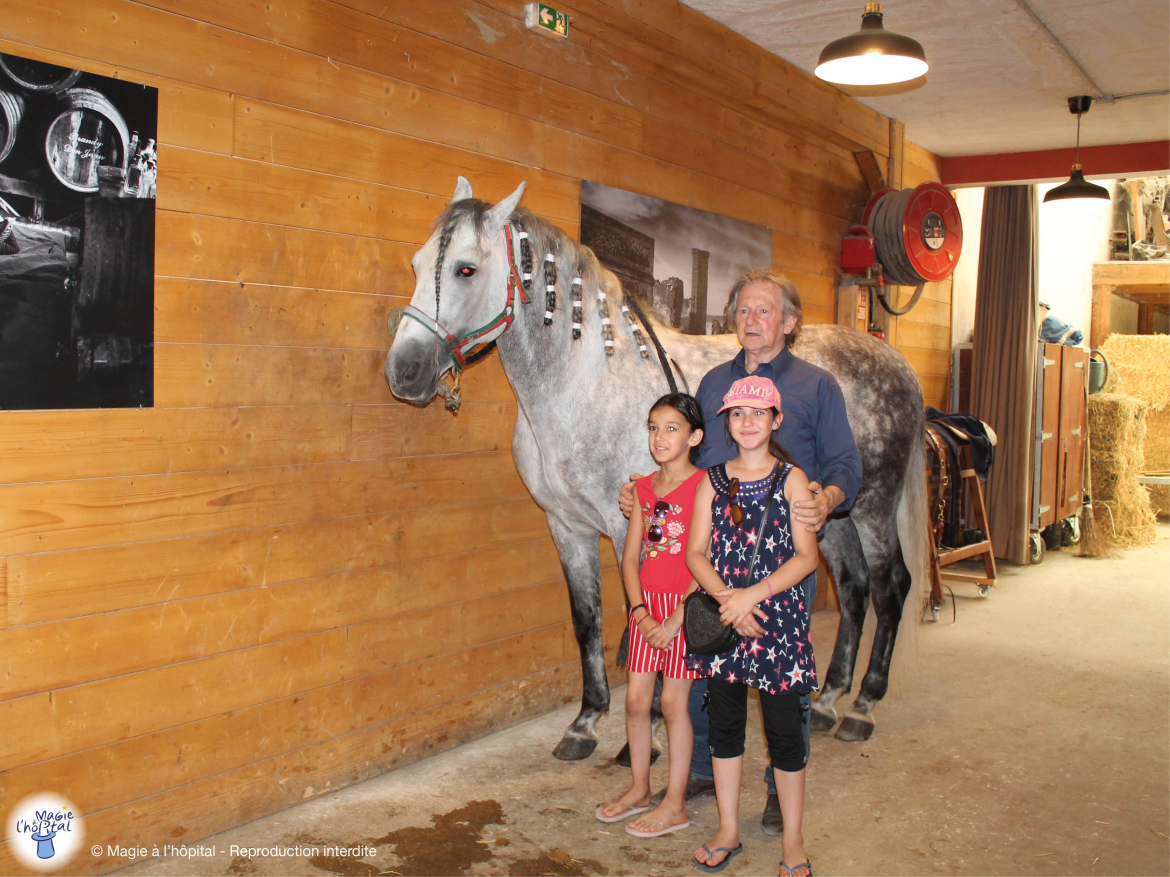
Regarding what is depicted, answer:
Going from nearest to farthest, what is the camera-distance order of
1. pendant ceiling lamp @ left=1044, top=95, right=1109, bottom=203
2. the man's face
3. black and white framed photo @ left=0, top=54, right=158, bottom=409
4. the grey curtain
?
1. black and white framed photo @ left=0, top=54, right=158, bottom=409
2. the man's face
3. pendant ceiling lamp @ left=1044, top=95, right=1109, bottom=203
4. the grey curtain

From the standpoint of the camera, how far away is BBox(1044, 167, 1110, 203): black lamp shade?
529 centimetres

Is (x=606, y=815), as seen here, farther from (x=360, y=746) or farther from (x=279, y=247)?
(x=279, y=247)

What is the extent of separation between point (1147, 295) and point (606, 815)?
12.2 meters

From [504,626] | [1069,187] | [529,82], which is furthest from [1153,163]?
[504,626]

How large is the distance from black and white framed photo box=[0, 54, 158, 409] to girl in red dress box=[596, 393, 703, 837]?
1.23 m

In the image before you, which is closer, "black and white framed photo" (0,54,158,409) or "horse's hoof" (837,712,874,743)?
"black and white framed photo" (0,54,158,409)

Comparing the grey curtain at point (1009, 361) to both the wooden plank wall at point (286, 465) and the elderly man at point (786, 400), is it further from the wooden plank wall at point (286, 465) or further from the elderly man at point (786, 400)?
the elderly man at point (786, 400)

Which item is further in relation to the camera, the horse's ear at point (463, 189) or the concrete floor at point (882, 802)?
the horse's ear at point (463, 189)

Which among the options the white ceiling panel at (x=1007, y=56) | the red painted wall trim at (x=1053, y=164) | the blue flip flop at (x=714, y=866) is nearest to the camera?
the blue flip flop at (x=714, y=866)

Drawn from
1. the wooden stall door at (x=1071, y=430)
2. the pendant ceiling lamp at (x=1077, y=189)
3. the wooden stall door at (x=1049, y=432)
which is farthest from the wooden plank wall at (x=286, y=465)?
the wooden stall door at (x=1071, y=430)

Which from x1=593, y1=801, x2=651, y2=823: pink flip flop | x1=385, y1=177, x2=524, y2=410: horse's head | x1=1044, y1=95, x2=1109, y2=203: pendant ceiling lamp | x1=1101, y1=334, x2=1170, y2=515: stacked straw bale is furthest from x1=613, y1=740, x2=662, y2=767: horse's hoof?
x1=1101, y1=334, x2=1170, y2=515: stacked straw bale

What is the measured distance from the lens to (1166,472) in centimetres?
889

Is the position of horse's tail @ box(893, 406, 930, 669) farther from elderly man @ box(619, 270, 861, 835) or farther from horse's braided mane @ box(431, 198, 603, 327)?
horse's braided mane @ box(431, 198, 603, 327)

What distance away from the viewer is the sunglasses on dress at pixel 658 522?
217cm
